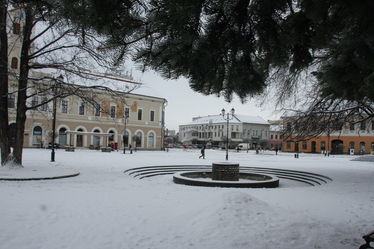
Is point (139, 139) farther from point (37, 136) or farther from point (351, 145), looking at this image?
point (351, 145)

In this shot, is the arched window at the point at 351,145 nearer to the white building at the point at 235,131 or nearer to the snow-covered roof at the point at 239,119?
the white building at the point at 235,131

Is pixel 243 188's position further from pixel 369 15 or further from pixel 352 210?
pixel 369 15

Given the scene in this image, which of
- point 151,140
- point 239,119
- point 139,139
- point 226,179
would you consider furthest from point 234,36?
point 239,119

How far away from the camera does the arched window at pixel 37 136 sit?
151 feet

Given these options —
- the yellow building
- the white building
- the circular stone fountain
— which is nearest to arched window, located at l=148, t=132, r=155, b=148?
the yellow building

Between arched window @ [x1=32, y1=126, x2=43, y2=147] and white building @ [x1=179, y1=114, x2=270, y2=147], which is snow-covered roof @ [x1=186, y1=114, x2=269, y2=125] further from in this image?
arched window @ [x1=32, y1=126, x2=43, y2=147]

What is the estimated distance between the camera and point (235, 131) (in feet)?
302

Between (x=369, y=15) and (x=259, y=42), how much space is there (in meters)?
1.18

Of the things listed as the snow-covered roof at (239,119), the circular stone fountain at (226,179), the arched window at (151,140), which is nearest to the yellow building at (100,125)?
the arched window at (151,140)

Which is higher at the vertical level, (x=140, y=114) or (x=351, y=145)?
(x=140, y=114)

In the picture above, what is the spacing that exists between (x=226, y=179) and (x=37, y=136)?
37263 mm

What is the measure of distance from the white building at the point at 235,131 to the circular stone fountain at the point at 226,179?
69.8 m

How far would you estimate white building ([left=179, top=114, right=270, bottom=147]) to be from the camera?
91438mm

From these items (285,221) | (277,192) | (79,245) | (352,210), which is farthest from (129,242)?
(277,192)
